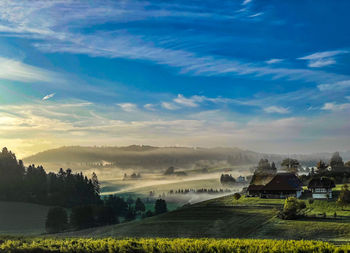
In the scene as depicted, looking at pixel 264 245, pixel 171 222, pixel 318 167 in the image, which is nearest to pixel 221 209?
pixel 171 222

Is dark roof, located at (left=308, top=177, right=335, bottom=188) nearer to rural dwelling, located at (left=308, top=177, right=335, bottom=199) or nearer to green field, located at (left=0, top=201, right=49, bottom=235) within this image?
rural dwelling, located at (left=308, top=177, right=335, bottom=199)

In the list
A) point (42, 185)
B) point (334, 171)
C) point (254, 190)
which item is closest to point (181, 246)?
point (254, 190)

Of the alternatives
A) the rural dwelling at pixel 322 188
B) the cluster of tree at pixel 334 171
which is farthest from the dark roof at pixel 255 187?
the cluster of tree at pixel 334 171

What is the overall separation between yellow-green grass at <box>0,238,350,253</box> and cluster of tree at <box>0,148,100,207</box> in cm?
11543

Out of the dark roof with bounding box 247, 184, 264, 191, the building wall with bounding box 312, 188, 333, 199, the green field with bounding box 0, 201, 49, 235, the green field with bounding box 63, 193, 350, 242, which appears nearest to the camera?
the green field with bounding box 63, 193, 350, 242

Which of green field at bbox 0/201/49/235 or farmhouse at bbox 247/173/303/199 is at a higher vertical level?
farmhouse at bbox 247/173/303/199

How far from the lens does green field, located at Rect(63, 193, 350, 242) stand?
61656mm

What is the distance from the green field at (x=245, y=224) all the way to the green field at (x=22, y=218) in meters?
46.4

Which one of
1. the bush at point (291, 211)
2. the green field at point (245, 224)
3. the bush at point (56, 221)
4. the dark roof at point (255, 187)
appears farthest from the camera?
the bush at point (56, 221)

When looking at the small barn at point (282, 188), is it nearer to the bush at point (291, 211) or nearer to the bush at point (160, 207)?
the bush at point (291, 211)

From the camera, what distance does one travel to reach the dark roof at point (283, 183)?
99744 mm

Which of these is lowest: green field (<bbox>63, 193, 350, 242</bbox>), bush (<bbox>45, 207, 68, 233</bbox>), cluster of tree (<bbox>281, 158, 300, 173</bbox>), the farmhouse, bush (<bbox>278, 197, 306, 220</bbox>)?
bush (<bbox>45, 207, 68, 233</bbox>)

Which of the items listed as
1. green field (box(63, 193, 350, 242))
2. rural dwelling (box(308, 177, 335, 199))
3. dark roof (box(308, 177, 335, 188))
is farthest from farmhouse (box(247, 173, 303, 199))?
green field (box(63, 193, 350, 242))

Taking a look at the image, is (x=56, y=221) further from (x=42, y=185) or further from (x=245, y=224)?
(x=245, y=224)
